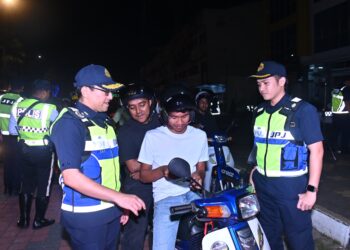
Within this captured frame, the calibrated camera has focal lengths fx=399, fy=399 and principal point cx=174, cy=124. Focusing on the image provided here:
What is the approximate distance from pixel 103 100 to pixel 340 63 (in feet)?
74.4

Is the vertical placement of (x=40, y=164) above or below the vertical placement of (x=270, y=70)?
below

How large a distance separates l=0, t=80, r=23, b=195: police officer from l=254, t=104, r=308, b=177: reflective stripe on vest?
5.36 meters

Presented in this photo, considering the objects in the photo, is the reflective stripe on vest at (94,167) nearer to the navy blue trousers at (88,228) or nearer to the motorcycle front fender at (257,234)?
the navy blue trousers at (88,228)

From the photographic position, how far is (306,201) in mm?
3412

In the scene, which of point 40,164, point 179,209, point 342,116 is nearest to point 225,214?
point 179,209

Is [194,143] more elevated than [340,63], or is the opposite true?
[340,63]

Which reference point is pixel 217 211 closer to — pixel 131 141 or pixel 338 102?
pixel 131 141

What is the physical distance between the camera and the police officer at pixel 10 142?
753 centimetres

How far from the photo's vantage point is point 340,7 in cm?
2373

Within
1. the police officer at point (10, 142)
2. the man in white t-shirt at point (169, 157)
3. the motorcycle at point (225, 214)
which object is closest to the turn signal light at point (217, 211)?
the motorcycle at point (225, 214)

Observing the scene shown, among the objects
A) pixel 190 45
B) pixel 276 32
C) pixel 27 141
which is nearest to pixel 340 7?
pixel 276 32

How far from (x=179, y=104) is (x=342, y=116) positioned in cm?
816

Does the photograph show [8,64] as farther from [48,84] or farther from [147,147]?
[147,147]

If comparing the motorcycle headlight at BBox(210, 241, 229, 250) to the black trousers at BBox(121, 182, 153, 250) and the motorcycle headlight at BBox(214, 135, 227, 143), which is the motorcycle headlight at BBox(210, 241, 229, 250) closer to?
the black trousers at BBox(121, 182, 153, 250)
